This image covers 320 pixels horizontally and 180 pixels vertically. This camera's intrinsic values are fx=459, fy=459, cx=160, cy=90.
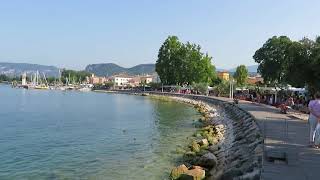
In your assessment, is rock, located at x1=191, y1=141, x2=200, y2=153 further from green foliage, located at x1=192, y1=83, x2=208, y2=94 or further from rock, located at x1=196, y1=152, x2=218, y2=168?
green foliage, located at x1=192, y1=83, x2=208, y2=94

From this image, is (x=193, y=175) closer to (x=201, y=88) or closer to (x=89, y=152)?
(x=89, y=152)

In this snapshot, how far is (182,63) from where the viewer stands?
12425 cm

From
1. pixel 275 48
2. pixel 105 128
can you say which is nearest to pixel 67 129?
pixel 105 128

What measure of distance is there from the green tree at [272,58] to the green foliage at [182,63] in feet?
131

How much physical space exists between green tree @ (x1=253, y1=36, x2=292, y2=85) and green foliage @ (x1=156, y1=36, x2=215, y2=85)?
131 feet

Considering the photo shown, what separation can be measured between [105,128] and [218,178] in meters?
25.5

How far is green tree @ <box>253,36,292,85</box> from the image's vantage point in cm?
7775

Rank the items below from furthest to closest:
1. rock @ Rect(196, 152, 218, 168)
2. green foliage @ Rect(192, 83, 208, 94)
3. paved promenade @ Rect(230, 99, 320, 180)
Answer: green foliage @ Rect(192, 83, 208, 94) → rock @ Rect(196, 152, 218, 168) → paved promenade @ Rect(230, 99, 320, 180)

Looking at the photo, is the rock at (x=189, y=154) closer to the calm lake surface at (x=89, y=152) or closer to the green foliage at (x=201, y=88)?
the calm lake surface at (x=89, y=152)

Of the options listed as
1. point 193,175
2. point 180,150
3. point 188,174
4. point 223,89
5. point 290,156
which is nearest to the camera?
point 290,156

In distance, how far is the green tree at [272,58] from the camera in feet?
255

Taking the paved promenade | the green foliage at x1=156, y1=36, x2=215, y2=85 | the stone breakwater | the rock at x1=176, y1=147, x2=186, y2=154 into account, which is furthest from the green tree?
the paved promenade

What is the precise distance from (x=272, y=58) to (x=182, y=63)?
4591cm

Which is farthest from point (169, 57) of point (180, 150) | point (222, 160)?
point (222, 160)
